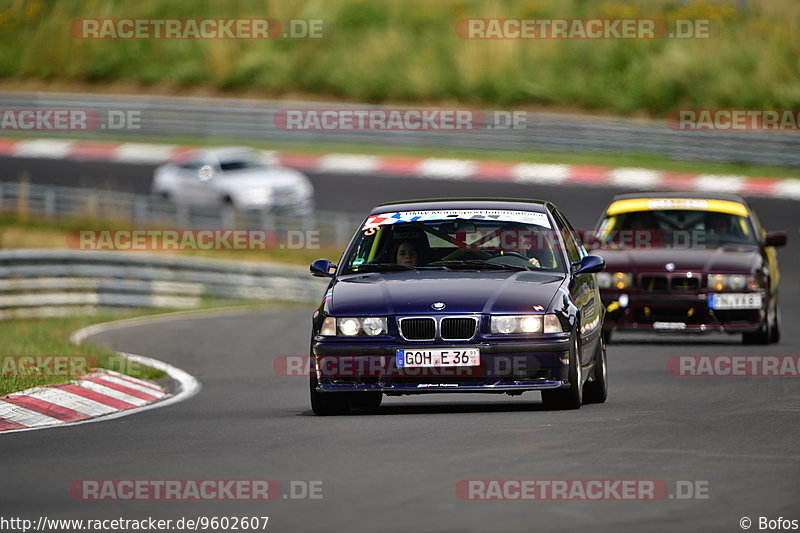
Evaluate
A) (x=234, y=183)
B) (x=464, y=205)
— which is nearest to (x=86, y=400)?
(x=464, y=205)

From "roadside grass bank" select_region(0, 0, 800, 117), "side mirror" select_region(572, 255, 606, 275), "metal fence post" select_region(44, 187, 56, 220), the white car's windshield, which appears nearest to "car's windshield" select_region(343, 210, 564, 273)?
"side mirror" select_region(572, 255, 606, 275)

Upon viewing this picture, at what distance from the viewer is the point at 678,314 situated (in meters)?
16.7

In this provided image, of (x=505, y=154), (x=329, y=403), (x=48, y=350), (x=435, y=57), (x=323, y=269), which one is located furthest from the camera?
(x=435, y=57)

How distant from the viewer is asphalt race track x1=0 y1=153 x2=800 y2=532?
7.18m

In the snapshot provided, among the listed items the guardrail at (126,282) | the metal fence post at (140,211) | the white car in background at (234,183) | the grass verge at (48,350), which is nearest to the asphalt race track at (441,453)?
the grass verge at (48,350)

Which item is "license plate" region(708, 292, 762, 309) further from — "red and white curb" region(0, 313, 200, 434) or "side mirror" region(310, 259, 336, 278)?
"side mirror" region(310, 259, 336, 278)

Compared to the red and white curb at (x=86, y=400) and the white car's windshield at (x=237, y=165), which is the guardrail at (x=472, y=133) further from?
the red and white curb at (x=86, y=400)

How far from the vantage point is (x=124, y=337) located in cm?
1989

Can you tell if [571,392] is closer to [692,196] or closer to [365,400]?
[365,400]

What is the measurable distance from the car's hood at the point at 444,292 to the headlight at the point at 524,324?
0.05m

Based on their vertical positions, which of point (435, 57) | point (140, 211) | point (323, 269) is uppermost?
point (435, 57)

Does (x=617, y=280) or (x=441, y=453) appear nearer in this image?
(x=441, y=453)

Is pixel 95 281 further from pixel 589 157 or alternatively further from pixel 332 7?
pixel 332 7

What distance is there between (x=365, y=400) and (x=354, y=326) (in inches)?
44.8
